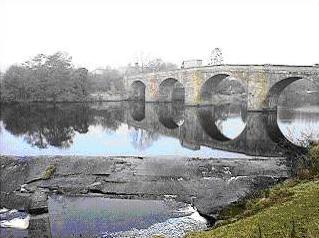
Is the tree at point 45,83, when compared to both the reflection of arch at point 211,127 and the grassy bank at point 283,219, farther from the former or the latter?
the grassy bank at point 283,219

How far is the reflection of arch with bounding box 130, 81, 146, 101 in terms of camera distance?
63156mm

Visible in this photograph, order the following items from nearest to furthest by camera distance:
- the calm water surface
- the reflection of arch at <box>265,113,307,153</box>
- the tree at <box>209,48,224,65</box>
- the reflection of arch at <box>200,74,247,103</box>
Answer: the reflection of arch at <box>265,113,307,153</box>
the calm water surface
the reflection of arch at <box>200,74,247,103</box>
the tree at <box>209,48,224,65</box>

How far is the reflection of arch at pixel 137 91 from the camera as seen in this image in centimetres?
6316

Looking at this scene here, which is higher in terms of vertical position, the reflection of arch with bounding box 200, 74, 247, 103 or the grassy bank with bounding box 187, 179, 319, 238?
the reflection of arch with bounding box 200, 74, 247, 103

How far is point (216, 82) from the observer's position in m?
48.1

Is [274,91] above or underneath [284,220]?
above

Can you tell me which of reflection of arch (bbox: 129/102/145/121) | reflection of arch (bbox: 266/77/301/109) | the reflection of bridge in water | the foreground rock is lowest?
the foreground rock

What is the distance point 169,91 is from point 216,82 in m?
11.9

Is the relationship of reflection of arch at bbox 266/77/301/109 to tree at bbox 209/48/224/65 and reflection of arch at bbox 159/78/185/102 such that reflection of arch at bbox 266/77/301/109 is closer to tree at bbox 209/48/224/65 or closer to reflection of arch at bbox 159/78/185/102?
reflection of arch at bbox 159/78/185/102

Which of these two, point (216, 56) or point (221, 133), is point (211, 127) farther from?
point (216, 56)

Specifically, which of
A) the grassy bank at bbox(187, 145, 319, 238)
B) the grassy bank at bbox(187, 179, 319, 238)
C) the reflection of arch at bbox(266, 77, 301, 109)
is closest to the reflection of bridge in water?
the reflection of arch at bbox(266, 77, 301, 109)

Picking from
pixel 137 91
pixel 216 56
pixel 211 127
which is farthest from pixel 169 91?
pixel 211 127

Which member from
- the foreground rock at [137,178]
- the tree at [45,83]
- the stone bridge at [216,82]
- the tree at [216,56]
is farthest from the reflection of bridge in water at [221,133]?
the tree at [216,56]

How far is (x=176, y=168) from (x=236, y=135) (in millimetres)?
11624
